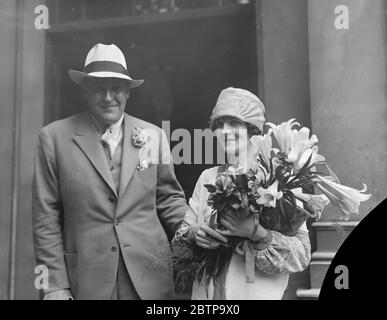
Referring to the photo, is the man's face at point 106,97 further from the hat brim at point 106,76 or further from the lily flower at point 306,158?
the lily flower at point 306,158

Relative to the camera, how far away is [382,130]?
2561mm

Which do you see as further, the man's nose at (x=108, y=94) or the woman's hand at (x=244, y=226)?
the man's nose at (x=108, y=94)

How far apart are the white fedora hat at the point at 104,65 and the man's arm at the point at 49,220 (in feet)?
1.16

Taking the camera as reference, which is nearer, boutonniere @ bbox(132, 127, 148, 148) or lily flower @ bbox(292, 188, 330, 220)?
lily flower @ bbox(292, 188, 330, 220)

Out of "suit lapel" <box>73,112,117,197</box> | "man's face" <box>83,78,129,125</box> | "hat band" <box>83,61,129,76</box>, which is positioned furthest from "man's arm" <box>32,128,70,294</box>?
"hat band" <box>83,61,129,76</box>

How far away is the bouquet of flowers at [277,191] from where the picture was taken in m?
2.30

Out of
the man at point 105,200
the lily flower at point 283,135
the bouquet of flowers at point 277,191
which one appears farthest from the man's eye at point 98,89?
the lily flower at point 283,135

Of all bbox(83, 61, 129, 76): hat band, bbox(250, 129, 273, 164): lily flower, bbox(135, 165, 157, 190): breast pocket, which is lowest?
bbox(135, 165, 157, 190): breast pocket

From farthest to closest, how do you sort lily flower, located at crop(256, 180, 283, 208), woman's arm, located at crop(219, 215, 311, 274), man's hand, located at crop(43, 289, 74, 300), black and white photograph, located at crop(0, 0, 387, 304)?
man's hand, located at crop(43, 289, 74, 300) < black and white photograph, located at crop(0, 0, 387, 304) < woman's arm, located at crop(219, 215, 311, 274) < lily flower, located at crop(256, 180, 283, 208)

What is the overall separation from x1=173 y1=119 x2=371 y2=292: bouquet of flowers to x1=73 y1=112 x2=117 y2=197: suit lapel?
0.50m

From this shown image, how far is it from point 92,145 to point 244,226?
0.77 meters

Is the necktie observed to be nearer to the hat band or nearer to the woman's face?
the hat band

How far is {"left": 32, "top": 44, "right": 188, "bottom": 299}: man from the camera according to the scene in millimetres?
2639
